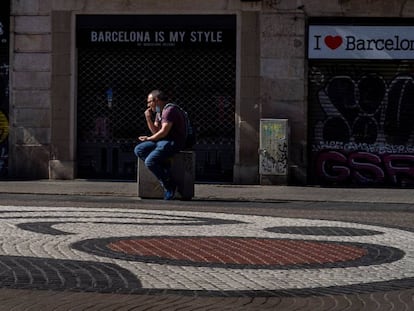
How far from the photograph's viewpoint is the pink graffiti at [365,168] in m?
21.3

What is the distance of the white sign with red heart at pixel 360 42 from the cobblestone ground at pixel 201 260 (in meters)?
7.54

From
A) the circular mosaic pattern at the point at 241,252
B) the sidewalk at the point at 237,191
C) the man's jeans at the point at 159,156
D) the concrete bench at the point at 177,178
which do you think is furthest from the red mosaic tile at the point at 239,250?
the sidewalk at the point at 237,191

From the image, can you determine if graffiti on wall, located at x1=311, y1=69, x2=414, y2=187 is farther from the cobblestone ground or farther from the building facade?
the cobblestone ground

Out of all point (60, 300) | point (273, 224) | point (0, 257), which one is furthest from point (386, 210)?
point (60, 300)

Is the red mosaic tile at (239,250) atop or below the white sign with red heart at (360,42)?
→ below

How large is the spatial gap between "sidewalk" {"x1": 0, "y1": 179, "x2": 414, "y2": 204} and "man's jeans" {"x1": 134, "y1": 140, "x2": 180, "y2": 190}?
4.35ft

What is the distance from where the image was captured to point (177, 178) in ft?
54.0

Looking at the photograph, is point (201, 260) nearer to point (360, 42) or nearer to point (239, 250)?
point (239, 250)

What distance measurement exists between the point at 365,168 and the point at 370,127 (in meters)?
0.87

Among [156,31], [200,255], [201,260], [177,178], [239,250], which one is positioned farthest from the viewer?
[156,31]

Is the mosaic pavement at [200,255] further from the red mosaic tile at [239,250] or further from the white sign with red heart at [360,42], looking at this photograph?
the white sign with red heart at [360,42]

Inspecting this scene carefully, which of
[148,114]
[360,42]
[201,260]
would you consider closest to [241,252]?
[201,260]

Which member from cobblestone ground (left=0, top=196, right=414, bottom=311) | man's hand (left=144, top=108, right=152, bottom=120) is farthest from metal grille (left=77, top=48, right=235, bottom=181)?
cobblestone ground (left=0, top=196, right=414, bottom=311)

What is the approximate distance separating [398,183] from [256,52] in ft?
13.3
